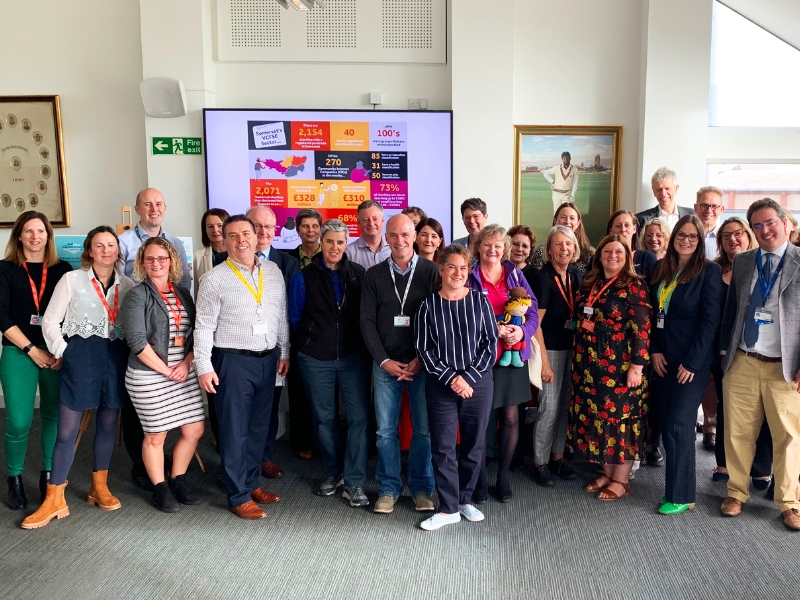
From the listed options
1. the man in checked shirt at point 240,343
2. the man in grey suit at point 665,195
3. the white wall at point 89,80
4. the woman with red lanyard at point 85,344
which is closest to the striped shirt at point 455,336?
the man in checked shirt at point 240,343

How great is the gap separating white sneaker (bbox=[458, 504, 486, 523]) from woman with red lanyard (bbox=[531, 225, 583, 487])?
0.62 meters

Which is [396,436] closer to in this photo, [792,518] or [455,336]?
[455,336]

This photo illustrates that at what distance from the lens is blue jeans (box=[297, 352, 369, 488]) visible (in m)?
3.51

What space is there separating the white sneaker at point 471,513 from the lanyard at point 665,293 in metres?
1.50

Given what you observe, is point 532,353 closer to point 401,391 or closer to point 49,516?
point 401,391

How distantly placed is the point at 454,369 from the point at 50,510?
2330 mm

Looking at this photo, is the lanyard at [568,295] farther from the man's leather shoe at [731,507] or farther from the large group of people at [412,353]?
the man's leather shoe at [731,507]

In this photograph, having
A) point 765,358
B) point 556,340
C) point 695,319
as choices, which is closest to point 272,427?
point 556,340

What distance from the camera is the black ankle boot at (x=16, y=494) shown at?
11.6 feet

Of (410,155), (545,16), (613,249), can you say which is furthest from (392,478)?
(545,16)

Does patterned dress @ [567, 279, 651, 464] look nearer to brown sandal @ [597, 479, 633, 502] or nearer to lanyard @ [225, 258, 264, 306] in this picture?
brown sandal @ [597, 479, 633, 502]

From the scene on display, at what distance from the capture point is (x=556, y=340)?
3740 millimetres

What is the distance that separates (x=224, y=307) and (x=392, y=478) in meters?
1.34

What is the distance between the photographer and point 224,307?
3.26 meters
